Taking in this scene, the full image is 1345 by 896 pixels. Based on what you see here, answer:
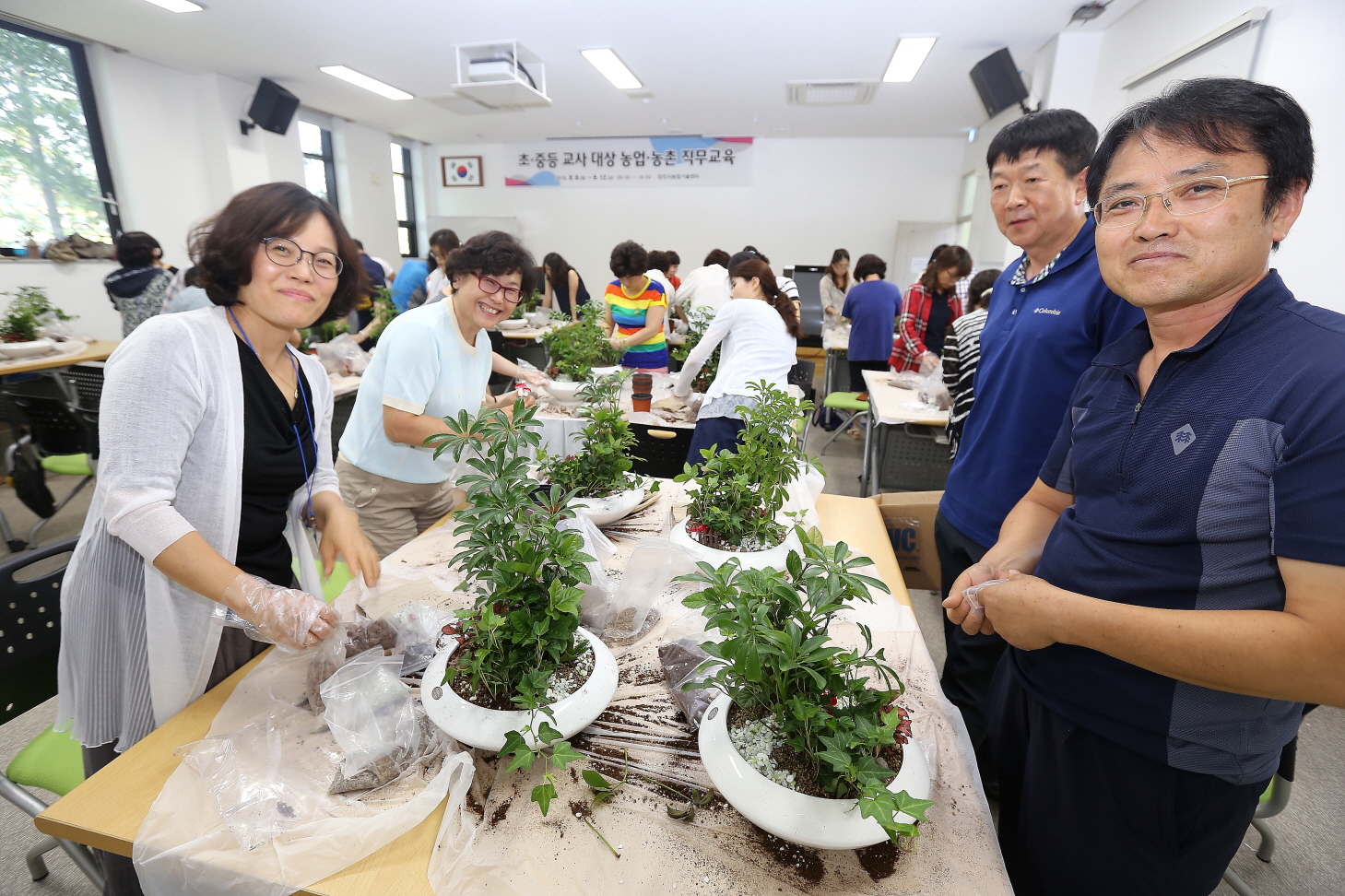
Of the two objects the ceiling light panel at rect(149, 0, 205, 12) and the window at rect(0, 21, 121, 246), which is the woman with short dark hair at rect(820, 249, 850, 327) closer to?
the ceiling light panel at rect(149, 0, 205, 12)

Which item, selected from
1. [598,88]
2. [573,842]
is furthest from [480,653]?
[598,88]

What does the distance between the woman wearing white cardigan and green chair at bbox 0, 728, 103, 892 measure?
144 millimetres

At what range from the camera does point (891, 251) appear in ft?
33.3

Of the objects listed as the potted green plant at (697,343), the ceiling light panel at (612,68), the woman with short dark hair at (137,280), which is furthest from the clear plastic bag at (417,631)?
the ceiling light panel at (612,68)

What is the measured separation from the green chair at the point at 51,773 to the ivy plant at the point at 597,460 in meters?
1.15

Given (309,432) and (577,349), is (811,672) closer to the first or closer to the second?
(309,432)

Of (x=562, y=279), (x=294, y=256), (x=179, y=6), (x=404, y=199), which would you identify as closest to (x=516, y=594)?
(x=294, y=256)

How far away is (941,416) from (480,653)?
298cm

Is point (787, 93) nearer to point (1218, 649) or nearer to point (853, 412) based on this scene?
point (853, 412)

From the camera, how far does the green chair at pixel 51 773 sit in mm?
1241

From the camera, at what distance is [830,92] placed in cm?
700

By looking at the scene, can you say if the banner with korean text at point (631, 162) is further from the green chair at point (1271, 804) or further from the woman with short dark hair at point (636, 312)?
the green chair at point (1271, 804)

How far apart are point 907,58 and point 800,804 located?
6.82 metres

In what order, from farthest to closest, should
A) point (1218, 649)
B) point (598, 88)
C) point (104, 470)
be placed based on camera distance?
point (598, 88) < point (104, 470) < point (1218, 649)
